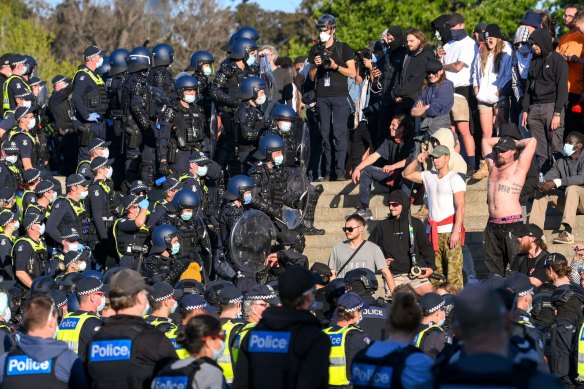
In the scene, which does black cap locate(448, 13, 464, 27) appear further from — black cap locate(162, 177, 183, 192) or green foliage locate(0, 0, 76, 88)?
green foliage locate(0, 0, 76, 88)

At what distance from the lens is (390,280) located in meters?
13.8

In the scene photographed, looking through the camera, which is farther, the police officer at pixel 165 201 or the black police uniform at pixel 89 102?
the black police uniform at pixel 89 102

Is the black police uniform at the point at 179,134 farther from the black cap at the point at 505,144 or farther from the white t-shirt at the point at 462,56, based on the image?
the black cap at the point at 505,144

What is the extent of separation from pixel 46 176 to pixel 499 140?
282 inches

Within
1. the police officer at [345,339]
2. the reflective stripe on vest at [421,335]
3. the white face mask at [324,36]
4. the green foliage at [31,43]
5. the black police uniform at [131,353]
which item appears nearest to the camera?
the black police uniform at [131,353]

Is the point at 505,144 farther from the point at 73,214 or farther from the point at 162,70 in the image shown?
the point at 162,70

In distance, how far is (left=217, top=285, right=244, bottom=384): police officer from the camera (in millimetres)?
10695

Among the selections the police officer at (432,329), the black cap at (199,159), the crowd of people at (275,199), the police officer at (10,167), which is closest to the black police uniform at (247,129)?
the crowd of people at (275,199)

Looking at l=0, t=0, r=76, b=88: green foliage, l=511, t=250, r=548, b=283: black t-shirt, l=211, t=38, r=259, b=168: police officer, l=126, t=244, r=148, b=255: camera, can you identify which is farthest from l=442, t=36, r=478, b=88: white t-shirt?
l=0, t=0, r=76, b=88: green foliage

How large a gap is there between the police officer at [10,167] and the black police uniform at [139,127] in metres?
1.64

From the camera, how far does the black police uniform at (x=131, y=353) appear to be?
839cm

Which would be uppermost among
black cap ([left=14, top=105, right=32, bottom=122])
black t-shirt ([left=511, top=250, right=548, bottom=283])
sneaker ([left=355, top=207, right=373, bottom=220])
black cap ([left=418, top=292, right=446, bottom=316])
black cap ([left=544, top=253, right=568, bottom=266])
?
black cap ([left=14, top=105, right=32, bottom=122])

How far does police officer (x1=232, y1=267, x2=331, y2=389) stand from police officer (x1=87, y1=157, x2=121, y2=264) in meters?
9.50

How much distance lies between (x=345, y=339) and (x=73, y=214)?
7941 millimetres
